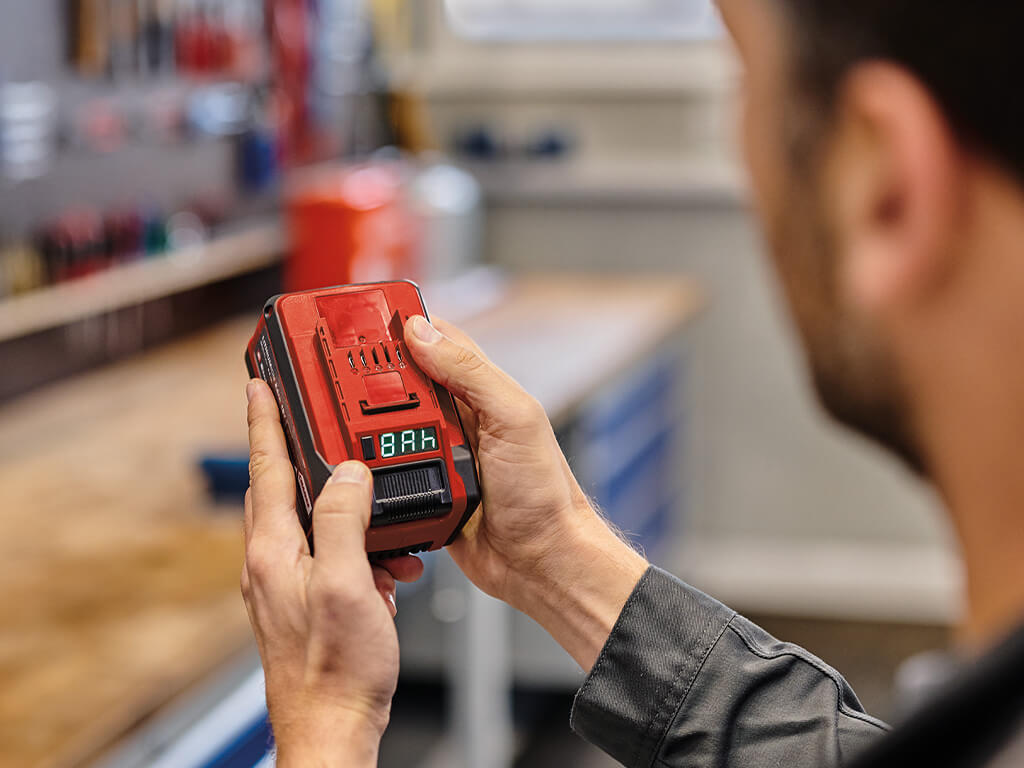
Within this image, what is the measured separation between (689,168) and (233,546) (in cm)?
228

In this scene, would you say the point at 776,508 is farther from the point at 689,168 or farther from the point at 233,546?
the point at 233,546

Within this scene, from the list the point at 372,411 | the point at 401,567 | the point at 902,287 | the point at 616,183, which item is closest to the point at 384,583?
the point at 401,567

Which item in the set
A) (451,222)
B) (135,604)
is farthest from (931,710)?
(451,222)

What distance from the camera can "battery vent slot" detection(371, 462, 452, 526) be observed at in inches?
32.3

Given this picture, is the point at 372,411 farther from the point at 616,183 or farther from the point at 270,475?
the point at 616,183

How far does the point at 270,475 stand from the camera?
81cm

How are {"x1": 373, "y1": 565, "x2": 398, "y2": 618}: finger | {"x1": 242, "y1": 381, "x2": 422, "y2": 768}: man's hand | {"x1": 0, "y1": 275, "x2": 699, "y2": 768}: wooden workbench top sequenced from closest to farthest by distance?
1. {"x1": 242, "y1": 381, "x2": 422, "y2": 768}: man's hand
2. {"x1": 373, "y1": 565, "x2": 398, "y2": 618}: finger
3. {"x1": 0, "y1": 275, "x2": 699, "y2": 768}: wooden workbench top

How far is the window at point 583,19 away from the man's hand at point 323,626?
304 centimetres

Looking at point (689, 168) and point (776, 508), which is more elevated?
point (689, 168)

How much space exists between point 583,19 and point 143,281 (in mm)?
1826

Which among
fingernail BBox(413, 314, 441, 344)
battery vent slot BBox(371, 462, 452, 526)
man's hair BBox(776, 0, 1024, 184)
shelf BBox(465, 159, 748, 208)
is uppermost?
man's hair BBox(776, 0, 1024, 184)

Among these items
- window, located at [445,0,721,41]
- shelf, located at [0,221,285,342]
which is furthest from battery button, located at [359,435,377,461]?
window, located at [445,0,721,41]

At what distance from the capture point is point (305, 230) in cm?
272

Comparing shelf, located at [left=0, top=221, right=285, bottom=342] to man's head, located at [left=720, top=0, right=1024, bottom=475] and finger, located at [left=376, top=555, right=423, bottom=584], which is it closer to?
finger, located at [left=376, top=555, right=423, bottom=584]
